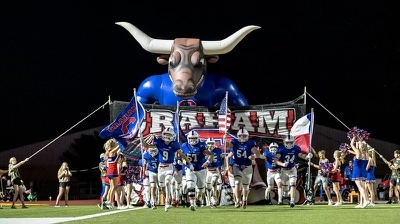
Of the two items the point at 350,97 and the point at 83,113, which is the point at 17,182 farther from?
the point at 350,97

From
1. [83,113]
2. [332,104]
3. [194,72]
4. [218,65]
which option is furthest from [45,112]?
[332,104]

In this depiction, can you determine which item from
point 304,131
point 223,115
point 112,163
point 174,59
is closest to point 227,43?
point 174,59

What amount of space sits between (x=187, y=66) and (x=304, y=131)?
3527mm

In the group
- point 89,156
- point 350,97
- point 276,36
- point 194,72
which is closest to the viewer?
point 194,72

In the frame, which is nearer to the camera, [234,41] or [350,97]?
[234,41]

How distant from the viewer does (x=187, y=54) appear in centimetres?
1557

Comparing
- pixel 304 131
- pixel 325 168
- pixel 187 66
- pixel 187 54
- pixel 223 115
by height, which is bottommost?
pixel 325 168

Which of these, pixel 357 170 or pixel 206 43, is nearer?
pixel 357 170

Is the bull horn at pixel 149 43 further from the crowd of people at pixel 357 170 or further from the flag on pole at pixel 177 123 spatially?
the crowd of people at pixel 357 170

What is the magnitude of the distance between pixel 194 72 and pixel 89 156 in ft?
35.7

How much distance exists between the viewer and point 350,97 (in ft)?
67.8

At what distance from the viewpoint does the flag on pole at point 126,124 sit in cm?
1457

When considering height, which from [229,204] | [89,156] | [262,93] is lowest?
[229,204]

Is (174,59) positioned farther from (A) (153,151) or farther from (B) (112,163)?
(A) (153,151)
